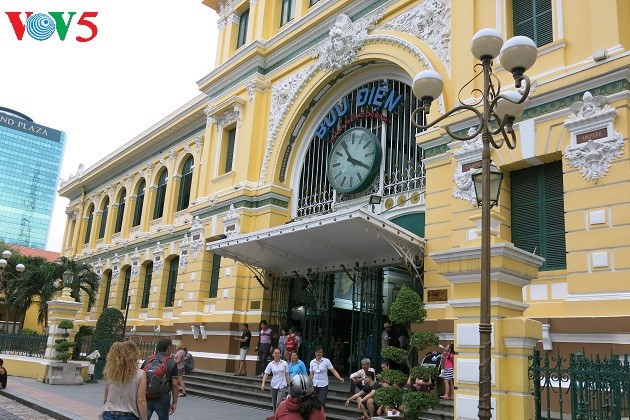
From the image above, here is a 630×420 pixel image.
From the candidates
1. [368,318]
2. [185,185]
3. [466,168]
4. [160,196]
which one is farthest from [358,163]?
[160,196]

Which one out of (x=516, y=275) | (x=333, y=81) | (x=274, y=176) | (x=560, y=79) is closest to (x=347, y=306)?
(x=274, y=176)

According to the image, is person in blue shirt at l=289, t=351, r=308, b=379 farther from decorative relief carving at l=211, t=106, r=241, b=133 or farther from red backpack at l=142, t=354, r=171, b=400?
decorative relief carving at l=211, t=106, r=241, b=133

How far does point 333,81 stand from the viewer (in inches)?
698

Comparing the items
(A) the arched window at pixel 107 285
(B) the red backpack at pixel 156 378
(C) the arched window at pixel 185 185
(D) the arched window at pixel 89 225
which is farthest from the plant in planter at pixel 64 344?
(D) the arched window at pixel 89 225

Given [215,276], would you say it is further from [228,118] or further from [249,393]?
[249,393]

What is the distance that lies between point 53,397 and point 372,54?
469 inches

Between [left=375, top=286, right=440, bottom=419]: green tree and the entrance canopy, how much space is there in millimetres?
3914

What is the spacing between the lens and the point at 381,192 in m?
15.7

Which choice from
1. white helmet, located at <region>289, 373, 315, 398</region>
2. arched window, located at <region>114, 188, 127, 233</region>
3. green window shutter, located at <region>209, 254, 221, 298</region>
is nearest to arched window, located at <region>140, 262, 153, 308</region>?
arched window, located at <region>114, 188, 127, 233</region>

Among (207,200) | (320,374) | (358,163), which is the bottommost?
(320,374)

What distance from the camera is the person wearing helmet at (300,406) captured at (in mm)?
5156

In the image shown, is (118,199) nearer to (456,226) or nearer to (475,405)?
(456,226)

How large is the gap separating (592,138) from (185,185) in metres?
18.7

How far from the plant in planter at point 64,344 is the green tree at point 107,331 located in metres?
1.31
